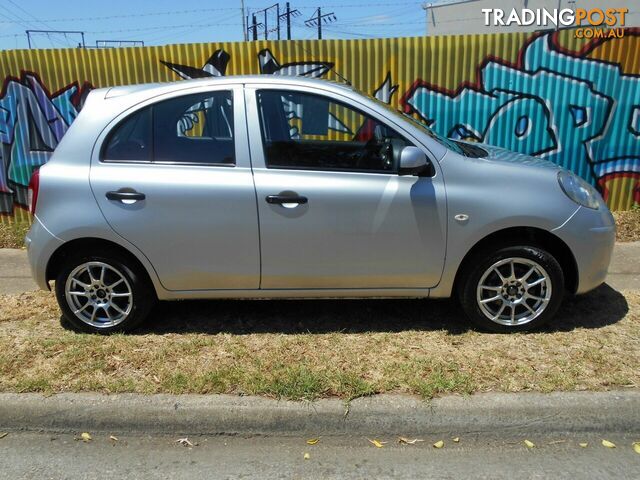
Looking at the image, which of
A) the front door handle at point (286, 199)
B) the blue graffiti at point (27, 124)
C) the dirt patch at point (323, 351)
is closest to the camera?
the dirt patch at point (323, 351)

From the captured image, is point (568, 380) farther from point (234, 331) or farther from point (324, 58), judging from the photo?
point (324, 58)

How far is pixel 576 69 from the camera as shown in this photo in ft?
23.2

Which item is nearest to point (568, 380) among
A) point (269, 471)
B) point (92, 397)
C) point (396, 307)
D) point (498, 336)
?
point (498, 336)

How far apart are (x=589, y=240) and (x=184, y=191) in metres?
2.75

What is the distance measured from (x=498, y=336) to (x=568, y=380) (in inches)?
26.6

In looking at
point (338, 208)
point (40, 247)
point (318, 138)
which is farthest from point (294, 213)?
point (40, 247)

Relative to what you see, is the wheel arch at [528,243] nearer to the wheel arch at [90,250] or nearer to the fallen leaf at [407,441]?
the fallen leaf at [407,441]

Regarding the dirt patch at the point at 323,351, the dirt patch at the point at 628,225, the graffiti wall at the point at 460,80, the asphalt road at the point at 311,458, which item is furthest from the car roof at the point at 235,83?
the dirt patch at the point at 628,225

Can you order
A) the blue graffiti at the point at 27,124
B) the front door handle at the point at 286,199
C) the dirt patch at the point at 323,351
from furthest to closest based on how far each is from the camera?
the blue graffiti at the point at 27,124
the front door handle at the point at 286,199
the dirt patch at the point at 323,351

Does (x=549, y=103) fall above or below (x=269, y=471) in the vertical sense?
above

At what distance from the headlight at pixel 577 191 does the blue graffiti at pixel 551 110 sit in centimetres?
346

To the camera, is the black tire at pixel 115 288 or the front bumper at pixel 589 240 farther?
the black tire at pixel 115 288

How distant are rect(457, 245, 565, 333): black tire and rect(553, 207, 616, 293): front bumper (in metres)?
0.15

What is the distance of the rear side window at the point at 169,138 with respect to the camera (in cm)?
382
